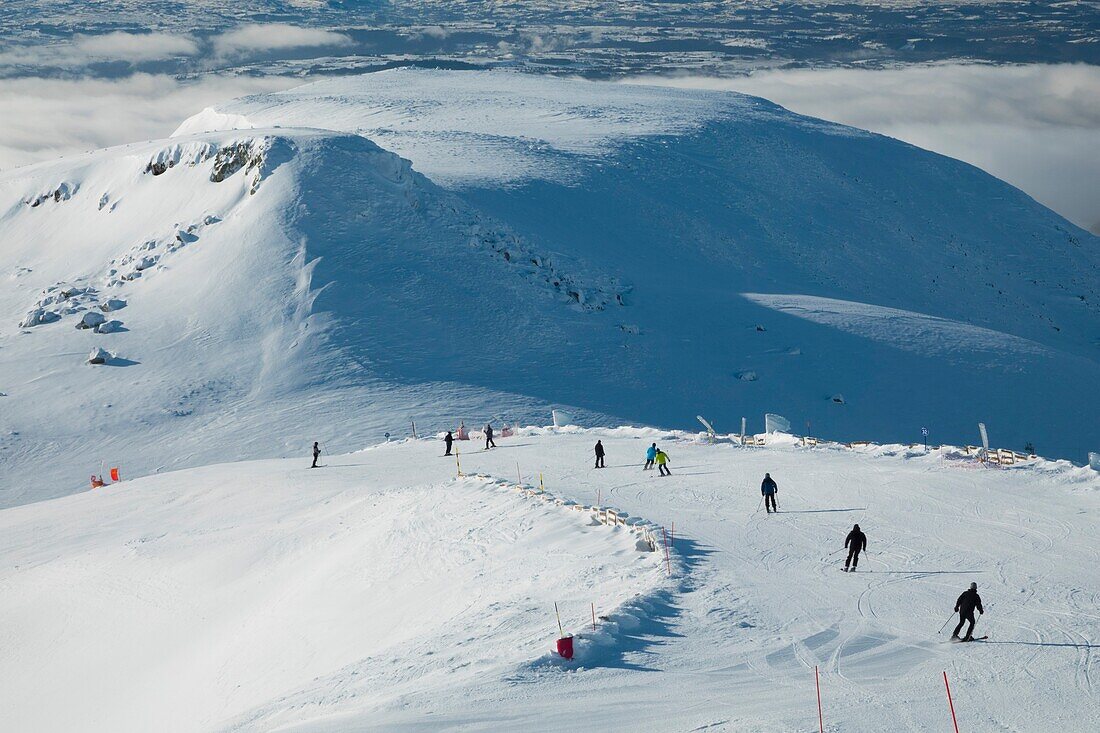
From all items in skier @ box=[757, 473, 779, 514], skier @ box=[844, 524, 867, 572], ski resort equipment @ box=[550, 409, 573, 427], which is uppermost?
skier @ box=[844, 524, 867, 572]

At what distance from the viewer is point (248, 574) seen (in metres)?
31.5

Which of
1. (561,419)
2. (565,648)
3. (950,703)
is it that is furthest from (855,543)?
(561,419)

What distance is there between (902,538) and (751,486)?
6.82 meters

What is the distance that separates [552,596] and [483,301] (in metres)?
41.8

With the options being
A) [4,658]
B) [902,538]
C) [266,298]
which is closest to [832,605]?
[902,538]

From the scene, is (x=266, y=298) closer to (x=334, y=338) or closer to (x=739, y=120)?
(x=334, y=338)

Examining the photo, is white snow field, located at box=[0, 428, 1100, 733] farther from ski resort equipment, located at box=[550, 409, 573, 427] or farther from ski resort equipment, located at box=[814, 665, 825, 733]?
ski resort equipment, located at box=[550, 409, 573, 427]

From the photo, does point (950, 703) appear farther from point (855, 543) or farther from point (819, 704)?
point (855, 543)

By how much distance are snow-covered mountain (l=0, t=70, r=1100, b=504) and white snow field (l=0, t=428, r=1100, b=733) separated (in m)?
12.5

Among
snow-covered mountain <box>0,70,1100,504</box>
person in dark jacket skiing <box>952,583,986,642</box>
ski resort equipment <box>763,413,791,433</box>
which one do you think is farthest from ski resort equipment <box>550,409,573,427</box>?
person in dark jacket skiing <box>952,583,986,642</box>

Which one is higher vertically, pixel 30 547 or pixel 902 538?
pixel 902 538

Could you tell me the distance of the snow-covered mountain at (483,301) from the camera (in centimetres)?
5466

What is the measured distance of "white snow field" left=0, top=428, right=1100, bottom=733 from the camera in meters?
17.5

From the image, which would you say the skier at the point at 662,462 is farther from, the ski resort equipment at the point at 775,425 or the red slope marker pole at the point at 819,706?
the red slope marker pole at the point at 819,706
